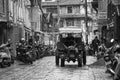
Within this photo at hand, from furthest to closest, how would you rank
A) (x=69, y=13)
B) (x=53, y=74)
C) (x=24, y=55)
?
(x=69, y=13)
(x=24, y=55)
(x=53, y=74)

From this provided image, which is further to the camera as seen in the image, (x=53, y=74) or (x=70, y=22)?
(x=70, y=22)

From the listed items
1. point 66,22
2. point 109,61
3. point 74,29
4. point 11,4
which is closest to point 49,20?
point 66,22

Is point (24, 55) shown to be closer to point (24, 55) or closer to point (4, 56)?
point (24, 55)

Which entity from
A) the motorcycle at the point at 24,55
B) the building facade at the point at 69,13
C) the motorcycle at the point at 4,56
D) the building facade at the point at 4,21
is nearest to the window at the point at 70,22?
the building facade at the point at 69,13

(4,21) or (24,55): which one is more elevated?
(4,21)

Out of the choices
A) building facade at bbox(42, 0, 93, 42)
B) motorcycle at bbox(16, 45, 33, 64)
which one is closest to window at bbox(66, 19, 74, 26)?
building facade at bbox(42, 0, 93, 42)

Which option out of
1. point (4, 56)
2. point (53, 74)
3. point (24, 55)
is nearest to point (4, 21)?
point (24, 55)

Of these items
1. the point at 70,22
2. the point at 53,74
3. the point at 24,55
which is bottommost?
the point at 24,55

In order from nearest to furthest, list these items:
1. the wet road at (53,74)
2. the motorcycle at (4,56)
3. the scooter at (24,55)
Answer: the wet road at (53,74) < the motorcycle at (4,56) < the scooter at (24,55)

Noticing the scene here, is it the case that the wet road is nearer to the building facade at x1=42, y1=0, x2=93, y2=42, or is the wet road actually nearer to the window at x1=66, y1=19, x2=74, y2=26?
the building facade at x1=42, y1=0, x2=93, y2=42

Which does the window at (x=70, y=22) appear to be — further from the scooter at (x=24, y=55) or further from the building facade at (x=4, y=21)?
the scooter at (x=24, y=55)

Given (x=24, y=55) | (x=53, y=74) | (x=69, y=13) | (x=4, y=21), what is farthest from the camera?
(x=69, y=13)

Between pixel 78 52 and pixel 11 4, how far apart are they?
51.0 feet

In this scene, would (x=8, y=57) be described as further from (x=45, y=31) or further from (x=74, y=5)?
(x=74, y=5)
